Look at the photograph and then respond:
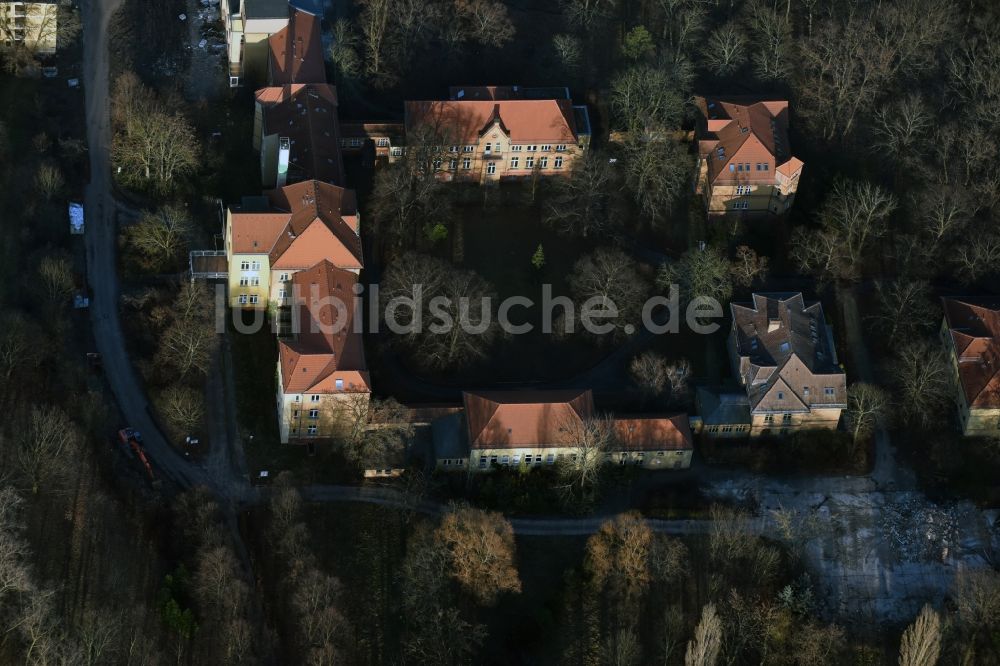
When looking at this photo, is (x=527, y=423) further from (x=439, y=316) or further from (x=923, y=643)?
(x=923, y=643)

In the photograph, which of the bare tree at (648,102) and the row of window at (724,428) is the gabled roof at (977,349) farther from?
the bare tree at (648,102)

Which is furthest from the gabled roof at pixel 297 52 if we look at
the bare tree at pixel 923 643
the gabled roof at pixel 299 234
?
the bare tree at pixel 923 643

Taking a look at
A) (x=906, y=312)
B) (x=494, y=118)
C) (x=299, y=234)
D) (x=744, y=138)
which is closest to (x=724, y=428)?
(x=906, y=312)

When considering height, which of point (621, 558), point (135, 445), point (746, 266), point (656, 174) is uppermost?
point (656, 174)

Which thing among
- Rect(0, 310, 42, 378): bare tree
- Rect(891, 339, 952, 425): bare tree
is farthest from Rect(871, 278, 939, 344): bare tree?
Rect(0, 310, 42, 378): bare tree

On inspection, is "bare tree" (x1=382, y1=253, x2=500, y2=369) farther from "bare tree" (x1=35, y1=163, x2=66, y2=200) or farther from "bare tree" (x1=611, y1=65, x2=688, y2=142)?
"bare tree" (x1=35, y1=163, x2=66, y2=200)
